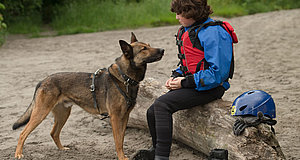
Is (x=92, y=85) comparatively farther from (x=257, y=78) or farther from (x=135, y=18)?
(x=135, y=18)

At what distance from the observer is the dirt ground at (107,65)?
5.33m

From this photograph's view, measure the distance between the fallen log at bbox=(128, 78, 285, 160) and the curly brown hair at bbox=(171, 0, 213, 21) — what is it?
102 cm

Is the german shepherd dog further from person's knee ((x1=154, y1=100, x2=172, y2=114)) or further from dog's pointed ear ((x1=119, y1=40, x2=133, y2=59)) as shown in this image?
person's knee ((x1=154, y1=100, x2=172, y2=114))

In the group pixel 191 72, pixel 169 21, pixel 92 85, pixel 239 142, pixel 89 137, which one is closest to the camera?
pixel 239 142

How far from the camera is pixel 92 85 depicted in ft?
16.0

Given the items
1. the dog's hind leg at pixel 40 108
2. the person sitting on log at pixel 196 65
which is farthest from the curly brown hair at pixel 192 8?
the dog's hind leg at pixel 40 108

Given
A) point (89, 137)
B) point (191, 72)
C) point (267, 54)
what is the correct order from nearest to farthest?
point (191, 72), point (89, 137), point (267, 54)

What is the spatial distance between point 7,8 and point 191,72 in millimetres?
16444

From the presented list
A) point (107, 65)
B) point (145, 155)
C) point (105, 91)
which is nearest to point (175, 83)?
point (145, 155)

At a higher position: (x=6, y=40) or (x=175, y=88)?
(x=175, y=88)

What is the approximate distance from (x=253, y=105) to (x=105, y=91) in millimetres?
1898

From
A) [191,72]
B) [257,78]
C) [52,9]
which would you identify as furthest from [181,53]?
[52,9]

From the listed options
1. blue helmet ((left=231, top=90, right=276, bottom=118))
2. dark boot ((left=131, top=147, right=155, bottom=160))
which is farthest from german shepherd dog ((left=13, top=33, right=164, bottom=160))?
blue helmet ((left=231, top=90, right=276, bottom=118))

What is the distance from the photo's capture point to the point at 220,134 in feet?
13.4
